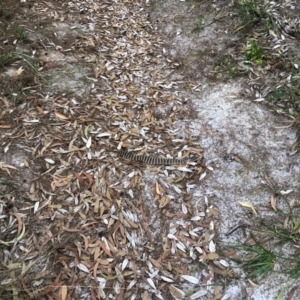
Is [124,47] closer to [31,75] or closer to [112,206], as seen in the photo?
[31,75]

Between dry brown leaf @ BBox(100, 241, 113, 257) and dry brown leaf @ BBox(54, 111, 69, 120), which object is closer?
dry brown leaf @ BBox(100, 241, 113, 257)

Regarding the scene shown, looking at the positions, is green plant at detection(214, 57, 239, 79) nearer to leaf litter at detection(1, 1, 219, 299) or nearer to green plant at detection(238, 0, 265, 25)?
leaf litter at detection(1, 1, 219, 299)

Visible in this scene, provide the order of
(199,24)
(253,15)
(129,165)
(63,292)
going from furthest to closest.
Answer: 1. (199,24)
2. (253,15)
3. (129,165)
4. (63,292)

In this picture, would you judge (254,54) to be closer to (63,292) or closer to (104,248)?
(104,248)

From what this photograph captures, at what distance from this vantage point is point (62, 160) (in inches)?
122

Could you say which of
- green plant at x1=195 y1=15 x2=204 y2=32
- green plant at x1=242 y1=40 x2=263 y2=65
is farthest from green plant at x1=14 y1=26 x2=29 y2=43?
green plant at x1=242 y1=40 x2=263 y2=65

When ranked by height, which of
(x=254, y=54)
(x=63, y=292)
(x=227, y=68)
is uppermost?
(x=254, y=54)

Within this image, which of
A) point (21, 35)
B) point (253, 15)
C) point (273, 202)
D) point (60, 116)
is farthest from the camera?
point (253, 15)

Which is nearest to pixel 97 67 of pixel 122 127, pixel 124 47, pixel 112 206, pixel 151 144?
pixel 124 47

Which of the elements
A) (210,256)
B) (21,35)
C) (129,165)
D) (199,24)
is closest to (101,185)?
(129,165)

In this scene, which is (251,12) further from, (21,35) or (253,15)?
(21,35)

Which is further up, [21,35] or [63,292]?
[21,35]

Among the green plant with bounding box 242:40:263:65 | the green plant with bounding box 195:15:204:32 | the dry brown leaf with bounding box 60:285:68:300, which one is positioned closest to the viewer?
the dry brown leaf with bounding box 60:285:68:300

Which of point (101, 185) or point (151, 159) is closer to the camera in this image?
point (101, 185)
